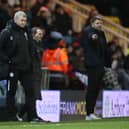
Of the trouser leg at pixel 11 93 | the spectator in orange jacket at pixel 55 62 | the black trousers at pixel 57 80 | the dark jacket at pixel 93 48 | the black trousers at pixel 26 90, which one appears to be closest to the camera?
the black trousers at pixel 26 90

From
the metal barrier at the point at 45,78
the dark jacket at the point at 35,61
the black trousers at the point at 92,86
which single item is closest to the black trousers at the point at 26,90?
the dark jacket at the point at 35,61

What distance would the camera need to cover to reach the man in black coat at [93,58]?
46.7 ft

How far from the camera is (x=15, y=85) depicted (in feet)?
43.1

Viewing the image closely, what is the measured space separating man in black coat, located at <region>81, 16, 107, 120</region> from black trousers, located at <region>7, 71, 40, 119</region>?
1696 millimetres

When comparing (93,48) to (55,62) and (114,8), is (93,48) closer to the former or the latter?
(55,62)

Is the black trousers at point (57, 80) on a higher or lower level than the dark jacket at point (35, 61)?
lower

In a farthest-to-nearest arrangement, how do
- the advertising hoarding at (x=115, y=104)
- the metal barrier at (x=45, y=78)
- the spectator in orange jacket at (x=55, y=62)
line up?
the spectator in orange jacket at (x=55, y=62), the metal barrier at (x=45, y=78), the advertising hoarding at (x=115, y=104)

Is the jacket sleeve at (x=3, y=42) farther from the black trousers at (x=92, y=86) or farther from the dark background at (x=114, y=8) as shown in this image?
the dark background at (x=114, y=8)

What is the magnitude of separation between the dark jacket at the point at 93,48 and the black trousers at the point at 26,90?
5.57ft

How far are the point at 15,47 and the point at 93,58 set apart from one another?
205cm

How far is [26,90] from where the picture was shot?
13.0m

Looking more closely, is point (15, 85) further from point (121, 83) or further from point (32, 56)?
point (121, 83)

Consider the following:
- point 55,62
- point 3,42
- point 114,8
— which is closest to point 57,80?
point 55,62

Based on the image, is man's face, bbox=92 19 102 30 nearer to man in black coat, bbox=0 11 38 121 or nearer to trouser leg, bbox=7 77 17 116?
man in black coat, bbox=0 11 38 121
